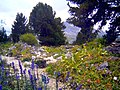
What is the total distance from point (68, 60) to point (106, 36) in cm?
243

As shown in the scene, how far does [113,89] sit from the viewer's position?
959 cm

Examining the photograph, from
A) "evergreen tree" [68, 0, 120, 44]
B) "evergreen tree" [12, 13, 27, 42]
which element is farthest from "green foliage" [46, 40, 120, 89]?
"evergreen tree" [12, 13, 27, 42]

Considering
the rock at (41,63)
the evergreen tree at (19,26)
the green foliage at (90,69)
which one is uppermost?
the evergreen tree at (19,26)

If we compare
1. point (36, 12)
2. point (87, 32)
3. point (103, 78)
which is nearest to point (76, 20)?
point (87, 32)

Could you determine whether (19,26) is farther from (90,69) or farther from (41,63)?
(90,69)

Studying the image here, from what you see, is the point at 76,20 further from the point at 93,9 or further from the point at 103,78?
the point at 103,78

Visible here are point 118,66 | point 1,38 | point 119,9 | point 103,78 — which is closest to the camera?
point 103,78

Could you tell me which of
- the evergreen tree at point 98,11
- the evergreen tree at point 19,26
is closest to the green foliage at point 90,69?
the evergreen tree at point 98,11

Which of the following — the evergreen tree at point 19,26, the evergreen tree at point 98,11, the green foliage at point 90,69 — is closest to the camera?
the green foliage at point 90,69

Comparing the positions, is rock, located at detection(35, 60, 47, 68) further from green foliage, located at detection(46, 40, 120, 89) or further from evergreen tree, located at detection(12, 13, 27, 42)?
evergreen tree, located at detection(12, 13, 27, 42)

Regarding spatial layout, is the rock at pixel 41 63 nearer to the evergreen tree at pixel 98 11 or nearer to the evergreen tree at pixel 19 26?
the evergreen tree at pixel 98 11

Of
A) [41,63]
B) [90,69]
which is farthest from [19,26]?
[90,69]

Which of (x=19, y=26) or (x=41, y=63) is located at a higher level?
(x=19, y=26)

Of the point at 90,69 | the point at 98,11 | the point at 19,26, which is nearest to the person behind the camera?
the point at 90,69
